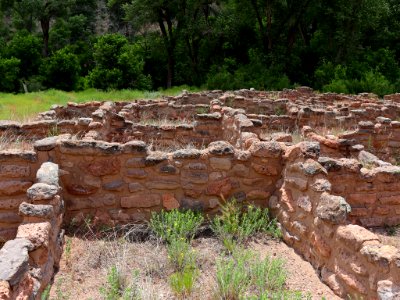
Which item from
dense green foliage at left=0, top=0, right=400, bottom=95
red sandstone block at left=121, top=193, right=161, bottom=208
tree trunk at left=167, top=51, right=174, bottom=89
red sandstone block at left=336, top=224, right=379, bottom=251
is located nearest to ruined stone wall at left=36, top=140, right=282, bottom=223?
red sandstone block at left=121, top=193, right=161, bottom=208

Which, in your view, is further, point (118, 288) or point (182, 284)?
point (118, 288)

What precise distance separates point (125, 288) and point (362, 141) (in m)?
6.96

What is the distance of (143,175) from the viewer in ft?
16.9

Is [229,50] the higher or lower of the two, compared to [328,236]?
A: higher

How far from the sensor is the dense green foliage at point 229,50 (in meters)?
23.7

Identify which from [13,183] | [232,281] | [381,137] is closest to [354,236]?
[232,281]

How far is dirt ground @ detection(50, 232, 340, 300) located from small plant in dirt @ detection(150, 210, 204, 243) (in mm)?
123

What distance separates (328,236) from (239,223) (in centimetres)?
129

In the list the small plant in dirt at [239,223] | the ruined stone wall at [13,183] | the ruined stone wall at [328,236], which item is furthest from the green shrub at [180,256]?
the ruined stone wall at [13,183]

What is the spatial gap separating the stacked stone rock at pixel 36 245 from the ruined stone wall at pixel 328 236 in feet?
7.97

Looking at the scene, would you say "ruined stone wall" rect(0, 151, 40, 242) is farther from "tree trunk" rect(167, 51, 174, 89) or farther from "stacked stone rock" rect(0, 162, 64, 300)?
"tree trunk" rect(167, 51, 174, 89)

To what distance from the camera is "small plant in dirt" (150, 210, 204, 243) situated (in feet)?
15.2

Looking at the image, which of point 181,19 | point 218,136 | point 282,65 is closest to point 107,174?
point 218,136

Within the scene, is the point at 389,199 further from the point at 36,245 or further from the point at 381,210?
the point at 36,245
